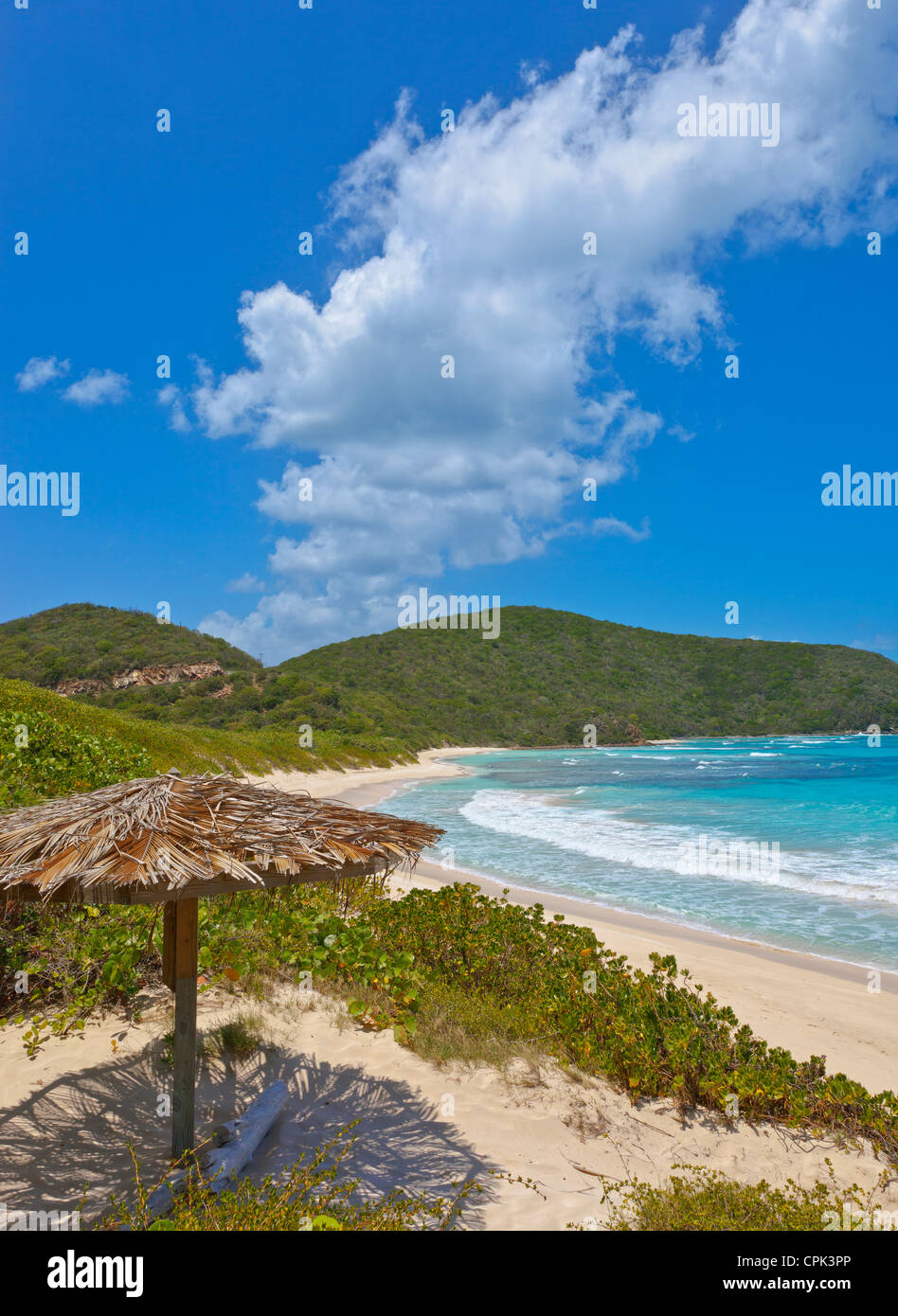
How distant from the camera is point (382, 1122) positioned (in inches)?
173

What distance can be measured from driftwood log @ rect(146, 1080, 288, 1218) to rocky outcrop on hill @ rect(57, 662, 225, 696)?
4673 cm

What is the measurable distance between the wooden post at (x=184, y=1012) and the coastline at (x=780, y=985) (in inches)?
180

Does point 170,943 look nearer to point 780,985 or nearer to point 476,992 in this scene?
point 476,992

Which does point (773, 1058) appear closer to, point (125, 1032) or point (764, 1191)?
point (764, 1191)

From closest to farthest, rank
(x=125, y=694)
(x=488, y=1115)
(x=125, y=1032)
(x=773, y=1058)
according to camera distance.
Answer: (x=488, y=1115), (x=773, y=1058), (x=125, y=1032), (x=125, y=694)

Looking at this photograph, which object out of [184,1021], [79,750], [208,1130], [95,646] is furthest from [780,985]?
[95,646]

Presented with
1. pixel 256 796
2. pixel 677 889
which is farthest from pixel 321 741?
pixel 256 796

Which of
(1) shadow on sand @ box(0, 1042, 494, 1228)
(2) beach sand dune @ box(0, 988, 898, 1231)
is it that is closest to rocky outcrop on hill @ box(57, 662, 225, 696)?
(2) beach sand dune @ box(0, 988, 898, 1231)

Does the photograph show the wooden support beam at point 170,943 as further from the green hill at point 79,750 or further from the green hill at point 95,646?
the green hill at point 95,646

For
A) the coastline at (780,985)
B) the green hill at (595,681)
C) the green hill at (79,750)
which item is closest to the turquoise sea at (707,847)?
the coastline at (780,985)

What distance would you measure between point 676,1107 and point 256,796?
11.9ft

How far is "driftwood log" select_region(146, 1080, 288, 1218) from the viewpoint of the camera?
3162 millimetres

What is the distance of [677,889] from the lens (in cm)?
1318

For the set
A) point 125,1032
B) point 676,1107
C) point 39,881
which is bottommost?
point 676,1107
